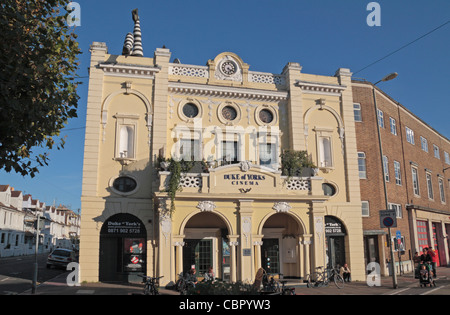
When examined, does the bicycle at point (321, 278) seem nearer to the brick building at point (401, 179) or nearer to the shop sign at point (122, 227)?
the brick building at point (401, 179)

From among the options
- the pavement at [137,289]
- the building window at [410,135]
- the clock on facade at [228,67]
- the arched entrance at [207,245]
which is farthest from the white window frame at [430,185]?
the arched entrance at [207,245]

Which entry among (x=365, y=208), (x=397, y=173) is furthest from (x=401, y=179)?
(x=365, y=208)

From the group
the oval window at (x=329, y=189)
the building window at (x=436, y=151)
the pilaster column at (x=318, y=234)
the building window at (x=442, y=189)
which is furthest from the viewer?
the building window at (x=436, y=151)

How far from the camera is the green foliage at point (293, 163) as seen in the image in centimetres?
2045

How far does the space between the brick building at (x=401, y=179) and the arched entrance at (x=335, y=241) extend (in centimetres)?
316

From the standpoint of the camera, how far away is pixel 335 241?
22672 millimetres

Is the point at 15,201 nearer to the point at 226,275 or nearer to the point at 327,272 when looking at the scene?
the point at 226,275

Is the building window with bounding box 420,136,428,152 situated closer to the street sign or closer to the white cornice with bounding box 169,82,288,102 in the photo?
the white cornice with bounding box 169,82,288,102

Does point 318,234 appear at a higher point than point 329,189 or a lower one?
lower

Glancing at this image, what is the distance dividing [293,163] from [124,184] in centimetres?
883

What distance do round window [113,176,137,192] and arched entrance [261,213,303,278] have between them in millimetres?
7732

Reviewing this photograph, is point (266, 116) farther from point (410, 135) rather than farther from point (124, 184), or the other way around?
point (410, 135)

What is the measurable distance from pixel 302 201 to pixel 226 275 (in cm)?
Result: 569
